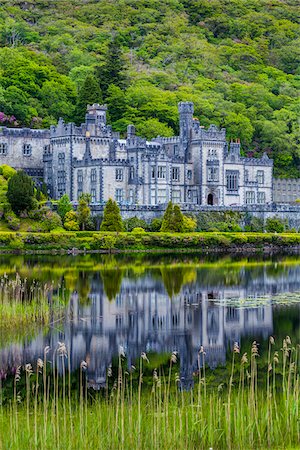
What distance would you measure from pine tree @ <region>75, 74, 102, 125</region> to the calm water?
46952 millimetres

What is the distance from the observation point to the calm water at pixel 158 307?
3597 centimetres

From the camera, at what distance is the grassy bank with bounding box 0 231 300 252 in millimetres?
80062

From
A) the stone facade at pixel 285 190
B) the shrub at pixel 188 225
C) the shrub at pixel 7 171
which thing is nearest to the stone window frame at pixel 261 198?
the stone facade at pixel 285 190

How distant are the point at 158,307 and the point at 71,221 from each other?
39347mm

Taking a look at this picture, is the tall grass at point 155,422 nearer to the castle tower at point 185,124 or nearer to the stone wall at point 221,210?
the stone wall at point 221,210

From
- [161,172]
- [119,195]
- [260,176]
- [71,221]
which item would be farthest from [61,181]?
[260,176]

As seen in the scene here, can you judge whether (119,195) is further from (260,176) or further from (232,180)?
(260,176)

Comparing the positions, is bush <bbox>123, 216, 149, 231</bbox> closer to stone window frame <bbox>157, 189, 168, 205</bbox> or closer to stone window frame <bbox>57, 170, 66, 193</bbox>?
stone window frame <bbox>157, 189, 168, 205</bbox>

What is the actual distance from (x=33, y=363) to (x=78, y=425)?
750 cm

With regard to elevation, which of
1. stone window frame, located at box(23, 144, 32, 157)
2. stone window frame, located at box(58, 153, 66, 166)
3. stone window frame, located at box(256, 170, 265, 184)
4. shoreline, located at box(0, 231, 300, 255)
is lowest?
shoreline, located at box(0, 231, 300, 255)

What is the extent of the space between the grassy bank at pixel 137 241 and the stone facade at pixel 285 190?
91.6ft

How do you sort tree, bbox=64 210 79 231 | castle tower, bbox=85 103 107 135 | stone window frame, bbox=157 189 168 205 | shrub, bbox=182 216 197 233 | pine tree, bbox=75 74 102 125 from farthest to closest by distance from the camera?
pine tree, bbox=75 74 102 125 → castle tower, bbox=85 103 107 135 → stone window frame, bbox=157 189 168 205 → shrub, bbox=182 216 197 233 → tree, bbox=64 210 79 231

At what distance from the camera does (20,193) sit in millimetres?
84750

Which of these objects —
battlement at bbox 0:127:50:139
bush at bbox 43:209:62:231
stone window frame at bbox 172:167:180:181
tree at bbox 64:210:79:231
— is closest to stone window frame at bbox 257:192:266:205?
stone window frame at bbox 172:167:180:181
